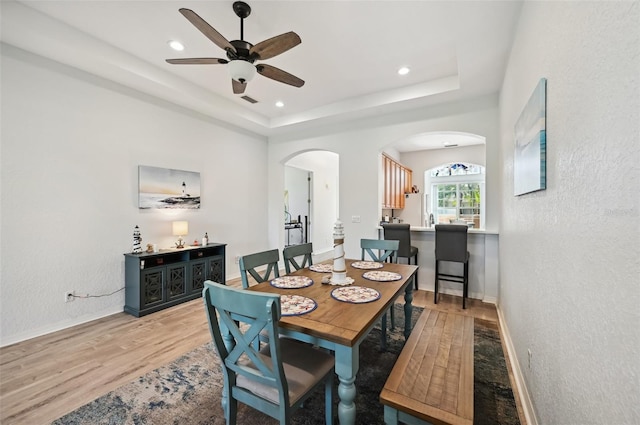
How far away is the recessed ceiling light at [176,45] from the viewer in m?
2.78

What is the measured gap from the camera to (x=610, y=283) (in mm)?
760

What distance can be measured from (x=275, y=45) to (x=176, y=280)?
304 centimetres

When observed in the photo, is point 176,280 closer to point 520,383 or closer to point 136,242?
point 136,242

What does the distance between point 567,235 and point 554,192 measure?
250mm

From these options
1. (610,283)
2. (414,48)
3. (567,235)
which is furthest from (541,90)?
(414,48)

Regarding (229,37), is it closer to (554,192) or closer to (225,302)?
(225,302)

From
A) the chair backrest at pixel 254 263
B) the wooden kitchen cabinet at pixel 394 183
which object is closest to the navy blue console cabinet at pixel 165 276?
the chair backrest at pixel 254 263

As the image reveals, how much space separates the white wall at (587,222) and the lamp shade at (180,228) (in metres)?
3.79

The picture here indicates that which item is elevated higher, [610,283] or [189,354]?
[610,283]

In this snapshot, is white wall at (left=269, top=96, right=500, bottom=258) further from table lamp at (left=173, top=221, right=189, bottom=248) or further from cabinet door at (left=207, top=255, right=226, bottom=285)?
table lamp at (left=173, top=221, right=189, bottom=248)

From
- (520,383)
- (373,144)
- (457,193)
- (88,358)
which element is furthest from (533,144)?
(457,193)

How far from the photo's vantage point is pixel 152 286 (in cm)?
329

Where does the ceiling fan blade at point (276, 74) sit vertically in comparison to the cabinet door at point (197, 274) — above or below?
above

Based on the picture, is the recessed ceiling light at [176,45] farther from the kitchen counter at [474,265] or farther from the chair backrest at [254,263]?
the kitchen counter at [474,265]
